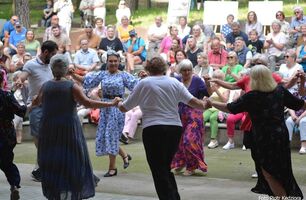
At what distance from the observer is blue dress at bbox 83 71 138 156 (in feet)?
41.7

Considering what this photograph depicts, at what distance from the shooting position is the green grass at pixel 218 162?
13.2 meters

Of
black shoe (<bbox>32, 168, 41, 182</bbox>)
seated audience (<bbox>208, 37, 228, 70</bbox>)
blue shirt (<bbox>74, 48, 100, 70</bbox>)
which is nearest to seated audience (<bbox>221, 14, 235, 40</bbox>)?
seated audience (<bbox>208, 37, 228, 70</bbox>)

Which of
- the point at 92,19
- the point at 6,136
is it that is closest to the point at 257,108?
the point at 6,136

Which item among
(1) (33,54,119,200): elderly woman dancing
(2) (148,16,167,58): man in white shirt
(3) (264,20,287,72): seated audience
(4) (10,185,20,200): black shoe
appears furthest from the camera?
(2) (148,16,167,58): man in white shirt

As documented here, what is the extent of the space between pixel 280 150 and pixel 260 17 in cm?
1377

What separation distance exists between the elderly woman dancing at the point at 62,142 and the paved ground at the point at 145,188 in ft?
4.24

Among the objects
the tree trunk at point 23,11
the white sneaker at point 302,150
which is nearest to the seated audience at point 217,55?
the white sneaker at point 302,150

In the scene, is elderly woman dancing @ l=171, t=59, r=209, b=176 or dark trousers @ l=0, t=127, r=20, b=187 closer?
dark trousers @ l=0, t=127, r=20, b=187

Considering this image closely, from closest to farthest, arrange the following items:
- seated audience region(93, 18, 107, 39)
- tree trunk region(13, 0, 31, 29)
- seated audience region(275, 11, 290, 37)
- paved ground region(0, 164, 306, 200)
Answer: paved ground region(0, 164, 306, 200), seated audience region(275, 11, 290, 37), seated audience region(93, 18, 107, 39), tree trunk region(13, 0, 31, 29)

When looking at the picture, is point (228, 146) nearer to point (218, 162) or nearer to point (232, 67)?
point (218, 162)

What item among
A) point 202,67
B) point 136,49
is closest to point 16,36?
point 136,49

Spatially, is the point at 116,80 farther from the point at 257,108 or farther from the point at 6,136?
the point at 257,108

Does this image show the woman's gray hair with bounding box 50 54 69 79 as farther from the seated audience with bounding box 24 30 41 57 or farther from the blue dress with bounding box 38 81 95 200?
the seated audience with bounding box 24 30 41 57

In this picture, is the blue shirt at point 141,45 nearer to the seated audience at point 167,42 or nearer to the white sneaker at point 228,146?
the seated audience at point 167,42
